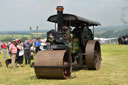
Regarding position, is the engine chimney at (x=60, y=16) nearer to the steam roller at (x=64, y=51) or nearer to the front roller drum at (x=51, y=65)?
the steam roller at (x=64, y=51)

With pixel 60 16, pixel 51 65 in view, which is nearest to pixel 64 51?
pixel 51 65

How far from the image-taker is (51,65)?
27.0ft

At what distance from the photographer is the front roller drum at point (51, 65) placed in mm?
8234

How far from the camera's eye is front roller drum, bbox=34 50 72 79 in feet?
27.0

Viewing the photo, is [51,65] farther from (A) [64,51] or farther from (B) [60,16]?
(B) [60,16]

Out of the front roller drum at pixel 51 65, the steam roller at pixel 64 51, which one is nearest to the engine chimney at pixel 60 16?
the steam roller at pixel 64 51

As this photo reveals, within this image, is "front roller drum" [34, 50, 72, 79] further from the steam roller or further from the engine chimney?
the engine chimney

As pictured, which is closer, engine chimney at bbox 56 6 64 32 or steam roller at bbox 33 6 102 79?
steam roller at bbox 33 6 102 79

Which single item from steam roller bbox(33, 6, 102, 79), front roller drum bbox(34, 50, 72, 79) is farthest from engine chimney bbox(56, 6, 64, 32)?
front roller drum bbox(34, 50, 72, 79)

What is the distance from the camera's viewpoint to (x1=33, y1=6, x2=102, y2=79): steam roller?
8336mm

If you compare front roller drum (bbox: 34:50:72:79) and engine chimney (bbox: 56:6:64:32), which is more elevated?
engine chimney (bbox: 56:6:64:32)

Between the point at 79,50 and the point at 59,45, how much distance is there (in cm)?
221

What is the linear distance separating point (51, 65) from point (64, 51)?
68 centimetres

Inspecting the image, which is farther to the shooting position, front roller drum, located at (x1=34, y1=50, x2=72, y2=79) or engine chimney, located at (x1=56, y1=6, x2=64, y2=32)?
engine chimney, located at (x1=56, y1=6, x2=64, y2=32)
